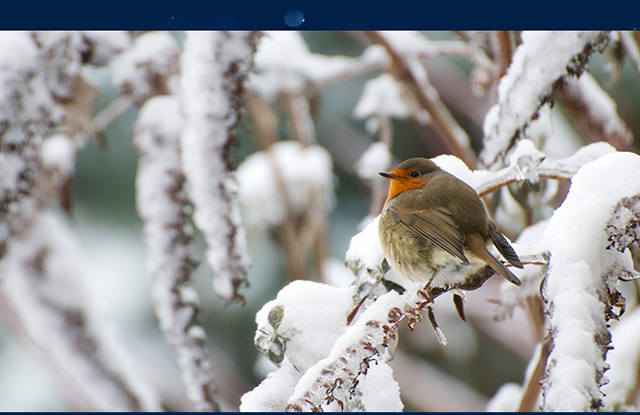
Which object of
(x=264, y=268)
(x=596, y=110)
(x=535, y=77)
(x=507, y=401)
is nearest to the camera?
(x=535, y=77)

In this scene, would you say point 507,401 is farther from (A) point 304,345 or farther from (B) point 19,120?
(B) point 19,120

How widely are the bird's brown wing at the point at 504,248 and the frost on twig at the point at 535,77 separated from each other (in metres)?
0.11

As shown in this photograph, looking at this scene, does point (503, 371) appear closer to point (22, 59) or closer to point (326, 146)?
point (326, 146)

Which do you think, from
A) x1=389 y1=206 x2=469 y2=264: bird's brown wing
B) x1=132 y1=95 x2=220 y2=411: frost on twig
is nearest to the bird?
x1=389 y1=206 x2=469 y2=264: bird's brown wing

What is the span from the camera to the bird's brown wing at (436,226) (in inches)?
28.3

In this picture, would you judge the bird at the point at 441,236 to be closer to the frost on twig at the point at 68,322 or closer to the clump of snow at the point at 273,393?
the clump of snow at the point at 273,393

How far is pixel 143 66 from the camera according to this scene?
0.86m

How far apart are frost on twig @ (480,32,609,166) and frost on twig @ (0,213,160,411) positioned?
26.4 inches

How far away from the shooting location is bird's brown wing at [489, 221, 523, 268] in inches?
22.8

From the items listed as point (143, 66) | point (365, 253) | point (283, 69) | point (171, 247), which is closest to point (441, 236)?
point (365, 253)

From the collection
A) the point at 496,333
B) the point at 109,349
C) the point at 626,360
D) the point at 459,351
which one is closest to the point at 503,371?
the point at 459,351
